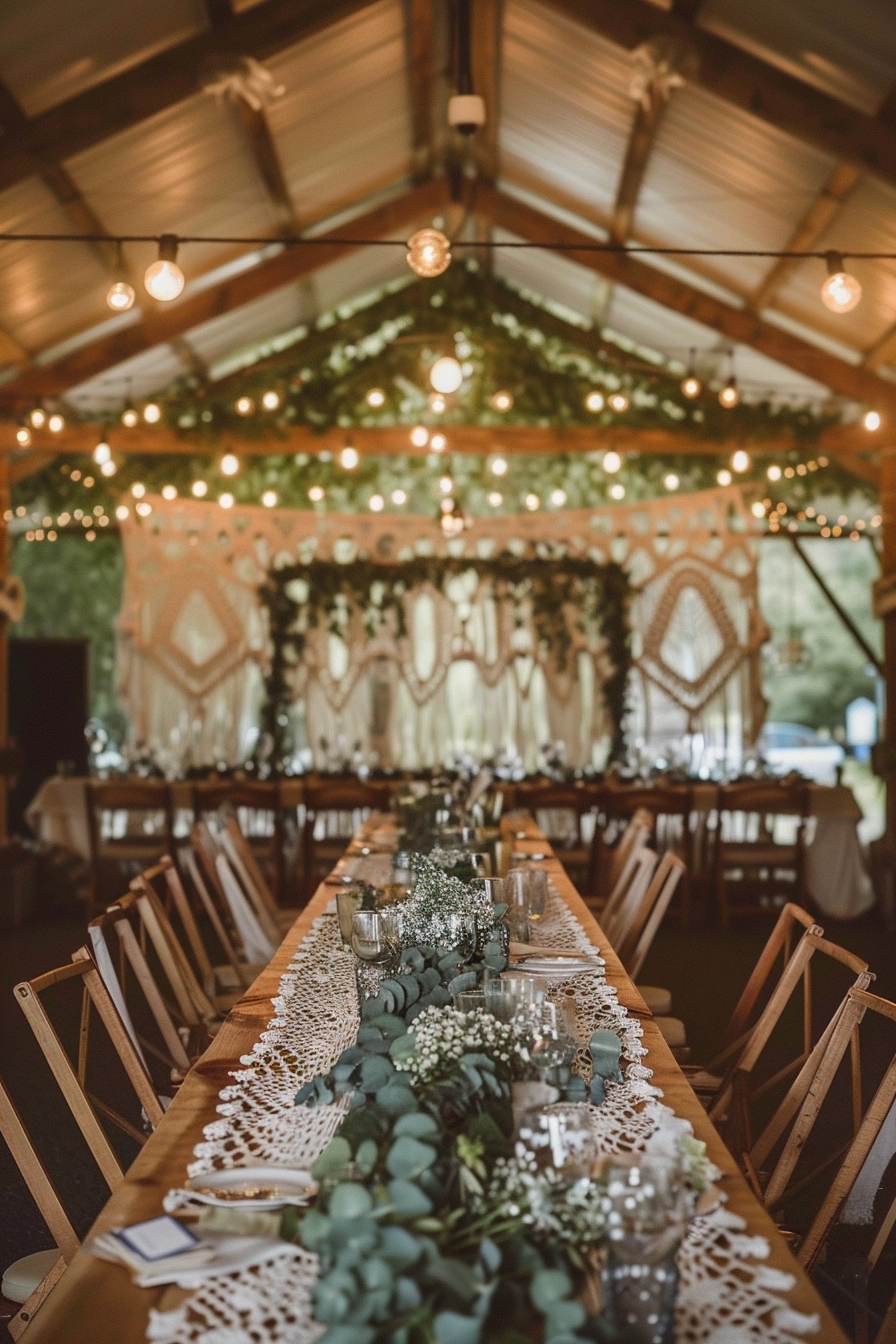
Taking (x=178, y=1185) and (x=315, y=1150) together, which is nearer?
(x=178, y=1185)

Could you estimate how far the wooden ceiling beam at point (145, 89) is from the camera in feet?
20.5

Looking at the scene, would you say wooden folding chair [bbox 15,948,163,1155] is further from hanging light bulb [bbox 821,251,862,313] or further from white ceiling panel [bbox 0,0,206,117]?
white ceiling panel [bbox 0,0,206,117]

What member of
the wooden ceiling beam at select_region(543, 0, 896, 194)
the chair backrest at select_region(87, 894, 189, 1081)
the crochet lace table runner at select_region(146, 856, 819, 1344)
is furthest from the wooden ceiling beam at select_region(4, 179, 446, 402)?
the crochet lace table runner at select_region(146, 856, 819, 1344)

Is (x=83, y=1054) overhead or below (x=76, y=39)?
below

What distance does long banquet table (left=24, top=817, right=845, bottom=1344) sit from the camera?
133cm

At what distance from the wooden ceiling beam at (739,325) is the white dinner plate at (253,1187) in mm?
8363

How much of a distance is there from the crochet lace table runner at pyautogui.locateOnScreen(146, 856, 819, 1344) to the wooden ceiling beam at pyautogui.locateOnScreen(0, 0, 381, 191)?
4631mm

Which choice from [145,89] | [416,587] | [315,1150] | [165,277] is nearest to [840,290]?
[165,277]

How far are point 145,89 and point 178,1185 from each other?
234 inches

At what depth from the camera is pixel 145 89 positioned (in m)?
6.38

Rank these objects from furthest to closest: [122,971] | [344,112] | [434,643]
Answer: [434,643], [344,112], [122,971]

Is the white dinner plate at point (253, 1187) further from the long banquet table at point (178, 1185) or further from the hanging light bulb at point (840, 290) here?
the hanging light bulb at point (840, 290)

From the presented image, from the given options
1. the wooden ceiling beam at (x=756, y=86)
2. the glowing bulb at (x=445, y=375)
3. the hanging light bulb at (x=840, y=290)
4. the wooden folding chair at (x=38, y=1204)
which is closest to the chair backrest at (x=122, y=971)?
the wooden folding chair at (x=38, y=1204)

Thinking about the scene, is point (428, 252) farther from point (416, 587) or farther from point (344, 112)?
point (416, 587)
